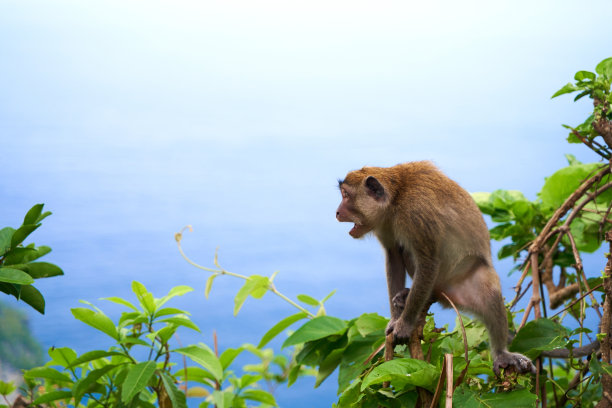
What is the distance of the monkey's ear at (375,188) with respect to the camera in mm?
2672

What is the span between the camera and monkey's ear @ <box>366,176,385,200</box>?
8.77 ft

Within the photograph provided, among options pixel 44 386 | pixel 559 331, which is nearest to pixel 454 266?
pixel 559 331

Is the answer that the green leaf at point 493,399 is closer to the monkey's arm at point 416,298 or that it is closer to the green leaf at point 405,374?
the green leaf at point 405,374

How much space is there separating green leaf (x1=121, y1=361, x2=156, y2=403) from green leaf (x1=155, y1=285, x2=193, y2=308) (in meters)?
0.42

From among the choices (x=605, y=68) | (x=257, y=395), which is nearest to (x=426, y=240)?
(x=605, y=68)

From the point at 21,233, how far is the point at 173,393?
1.08 m

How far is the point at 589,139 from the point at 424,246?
36.8 inches

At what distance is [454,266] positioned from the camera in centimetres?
265

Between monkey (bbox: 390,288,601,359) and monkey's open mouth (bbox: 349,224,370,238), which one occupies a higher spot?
monkey's open mouth (bbox: 349,224,370,238)

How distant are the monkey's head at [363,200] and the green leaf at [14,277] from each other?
1.30 metres

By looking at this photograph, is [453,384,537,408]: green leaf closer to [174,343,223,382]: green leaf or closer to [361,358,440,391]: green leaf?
[361,358,440,391]: green leaf


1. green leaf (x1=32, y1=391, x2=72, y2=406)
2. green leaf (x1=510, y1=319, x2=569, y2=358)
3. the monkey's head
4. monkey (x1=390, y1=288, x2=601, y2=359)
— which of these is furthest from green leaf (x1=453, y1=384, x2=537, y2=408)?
green leaf (x1=32, y1=391, x2=72, y2=406)

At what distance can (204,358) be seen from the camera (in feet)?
9.32

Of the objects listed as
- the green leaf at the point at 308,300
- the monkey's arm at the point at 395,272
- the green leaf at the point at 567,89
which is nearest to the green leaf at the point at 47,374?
the green leaf at the point at 308,300
